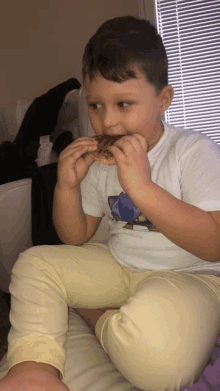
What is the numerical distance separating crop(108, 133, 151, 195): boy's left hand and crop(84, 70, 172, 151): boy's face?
0.05 meters

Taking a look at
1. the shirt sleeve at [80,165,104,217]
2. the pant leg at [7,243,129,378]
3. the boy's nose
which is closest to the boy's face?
the boy's nose

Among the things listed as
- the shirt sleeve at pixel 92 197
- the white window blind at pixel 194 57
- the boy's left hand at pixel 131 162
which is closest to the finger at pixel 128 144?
the boy's left hand at pixel 131 162

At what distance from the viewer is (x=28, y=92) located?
2.58m

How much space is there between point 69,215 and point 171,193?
0.34 meters

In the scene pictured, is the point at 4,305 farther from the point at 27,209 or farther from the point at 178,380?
the point at 178,380

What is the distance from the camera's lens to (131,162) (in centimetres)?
77

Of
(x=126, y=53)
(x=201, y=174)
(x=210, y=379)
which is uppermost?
(x=126, y=53)

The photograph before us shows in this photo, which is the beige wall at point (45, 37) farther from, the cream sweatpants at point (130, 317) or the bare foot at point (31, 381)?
the bare foot at point (31, 381)

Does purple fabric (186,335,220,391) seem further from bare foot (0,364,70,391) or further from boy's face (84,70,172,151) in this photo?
boy's face (84,70,172,151)

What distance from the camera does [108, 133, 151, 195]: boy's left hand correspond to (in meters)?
0.76

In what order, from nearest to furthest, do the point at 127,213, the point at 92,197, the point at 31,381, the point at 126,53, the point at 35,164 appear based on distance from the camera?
the point at 31,381 < the point at 126,53 < the point at 127,213 < the point at 92,197 < the point at 35,164

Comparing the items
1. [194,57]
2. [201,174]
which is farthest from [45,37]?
[201,174]

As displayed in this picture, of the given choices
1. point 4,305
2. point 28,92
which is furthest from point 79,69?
point 4,305

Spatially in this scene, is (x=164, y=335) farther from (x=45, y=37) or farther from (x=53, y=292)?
(x=45, y=37)
